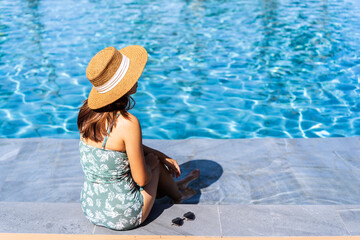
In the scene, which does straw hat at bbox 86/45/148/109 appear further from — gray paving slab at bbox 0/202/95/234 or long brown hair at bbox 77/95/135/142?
gray paving slab at bbox 0/202/95/234

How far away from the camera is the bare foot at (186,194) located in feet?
12.4

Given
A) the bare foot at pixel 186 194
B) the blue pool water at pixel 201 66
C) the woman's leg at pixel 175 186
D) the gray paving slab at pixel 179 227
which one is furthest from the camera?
the blue pool water at pixel 201 66

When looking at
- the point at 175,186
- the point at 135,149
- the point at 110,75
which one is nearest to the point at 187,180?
the point at 175,186

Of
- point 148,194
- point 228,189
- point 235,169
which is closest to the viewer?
point 148,194

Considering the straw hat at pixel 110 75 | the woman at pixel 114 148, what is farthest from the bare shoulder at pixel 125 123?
the straw hat at pixel 110 75

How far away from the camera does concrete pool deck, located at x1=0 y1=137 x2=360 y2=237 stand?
→ 323 centimetres

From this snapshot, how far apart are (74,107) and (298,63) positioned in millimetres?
5215

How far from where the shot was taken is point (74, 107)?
6.94 meters

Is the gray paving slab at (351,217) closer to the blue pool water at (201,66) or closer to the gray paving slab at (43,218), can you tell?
the gray paving slab at (43,218)

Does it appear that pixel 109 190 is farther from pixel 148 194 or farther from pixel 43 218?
pixel 43 218

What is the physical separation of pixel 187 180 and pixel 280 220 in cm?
113

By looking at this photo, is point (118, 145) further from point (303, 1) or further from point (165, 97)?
point (303, 1)

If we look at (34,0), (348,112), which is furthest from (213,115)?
(34,0)

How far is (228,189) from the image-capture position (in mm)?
4031
